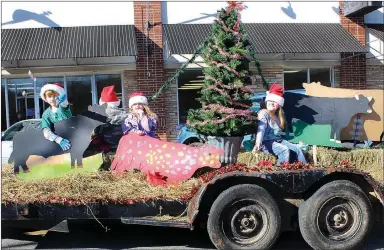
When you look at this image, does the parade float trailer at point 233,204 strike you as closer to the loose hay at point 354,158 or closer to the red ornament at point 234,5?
the loose hay at point 354,158

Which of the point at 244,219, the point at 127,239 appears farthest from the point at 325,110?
the point at 127,239

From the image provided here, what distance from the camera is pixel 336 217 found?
4.45 metres

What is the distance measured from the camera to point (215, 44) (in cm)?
519

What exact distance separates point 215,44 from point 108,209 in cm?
230

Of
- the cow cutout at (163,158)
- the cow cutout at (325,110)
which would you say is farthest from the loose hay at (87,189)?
the cow cutout at (325,110)

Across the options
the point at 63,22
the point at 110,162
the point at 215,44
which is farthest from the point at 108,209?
the point at 63,22

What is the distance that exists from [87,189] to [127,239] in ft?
3.29

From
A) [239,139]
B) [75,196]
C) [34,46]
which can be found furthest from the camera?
[34,46]

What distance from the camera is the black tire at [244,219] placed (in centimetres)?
430

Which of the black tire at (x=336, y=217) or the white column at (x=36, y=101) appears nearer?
the black tire at (x=336, y=217)

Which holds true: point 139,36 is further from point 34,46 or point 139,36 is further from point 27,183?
point 27,183

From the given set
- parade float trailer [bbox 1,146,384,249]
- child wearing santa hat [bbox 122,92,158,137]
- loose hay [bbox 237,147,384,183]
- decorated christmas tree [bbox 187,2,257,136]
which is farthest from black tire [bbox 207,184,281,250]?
child wearing santa hat [bbox 122,92,158,137]

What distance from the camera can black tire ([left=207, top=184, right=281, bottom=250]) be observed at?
14.1 feet

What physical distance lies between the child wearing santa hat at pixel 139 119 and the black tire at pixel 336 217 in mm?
2192
